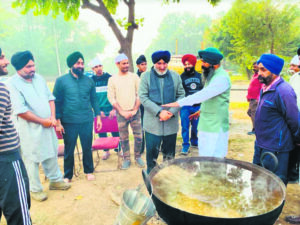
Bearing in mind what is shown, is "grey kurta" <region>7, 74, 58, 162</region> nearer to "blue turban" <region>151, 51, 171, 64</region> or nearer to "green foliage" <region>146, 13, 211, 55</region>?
"blue turban" <region>151, 51, 171, 64</region>

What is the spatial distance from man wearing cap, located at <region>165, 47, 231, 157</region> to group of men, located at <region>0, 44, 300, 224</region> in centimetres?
1

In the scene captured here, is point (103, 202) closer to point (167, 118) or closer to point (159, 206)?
point (167, 118)

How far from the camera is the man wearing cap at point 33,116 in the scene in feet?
9.86

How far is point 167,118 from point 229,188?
1334mm

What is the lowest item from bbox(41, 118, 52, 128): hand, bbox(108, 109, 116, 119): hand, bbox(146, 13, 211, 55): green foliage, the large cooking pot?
the large cooking pot

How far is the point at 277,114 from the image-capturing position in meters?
2.50

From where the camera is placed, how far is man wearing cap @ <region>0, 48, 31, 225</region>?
1.92m

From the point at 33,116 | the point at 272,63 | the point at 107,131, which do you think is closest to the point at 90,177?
the point at 107,131

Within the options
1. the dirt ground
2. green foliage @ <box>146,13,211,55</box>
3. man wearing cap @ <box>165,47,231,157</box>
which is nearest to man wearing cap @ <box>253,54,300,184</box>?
man wearing cap @ <box>165,47,231,157</box>

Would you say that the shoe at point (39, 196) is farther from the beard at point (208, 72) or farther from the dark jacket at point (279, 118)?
the dark jacket at point (279, 118)

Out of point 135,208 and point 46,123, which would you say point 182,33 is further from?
point 135,208

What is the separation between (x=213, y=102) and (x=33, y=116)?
2576 millimetres

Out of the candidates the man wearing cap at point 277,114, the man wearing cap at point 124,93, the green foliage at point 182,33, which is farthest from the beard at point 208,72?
the green foliage at point 182,33

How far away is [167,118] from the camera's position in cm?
318
